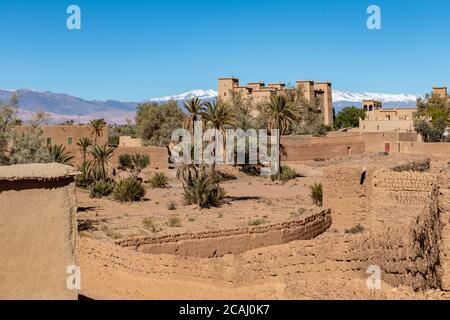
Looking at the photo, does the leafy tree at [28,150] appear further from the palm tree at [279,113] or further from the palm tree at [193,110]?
the palm tree at [279,113]

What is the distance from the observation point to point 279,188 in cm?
3409

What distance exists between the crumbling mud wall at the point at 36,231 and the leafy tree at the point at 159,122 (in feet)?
146

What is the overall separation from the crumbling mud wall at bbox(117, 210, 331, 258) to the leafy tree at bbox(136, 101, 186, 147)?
3673 cm

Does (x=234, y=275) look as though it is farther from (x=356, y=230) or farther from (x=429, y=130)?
(x=429, y=130)

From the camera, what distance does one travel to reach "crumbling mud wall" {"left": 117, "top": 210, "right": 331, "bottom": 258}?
13750 mm

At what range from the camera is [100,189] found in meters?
29.2

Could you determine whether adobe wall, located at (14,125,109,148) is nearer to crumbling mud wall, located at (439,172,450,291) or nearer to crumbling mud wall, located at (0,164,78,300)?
crumbling mud wall, located at (0,164,78,300)

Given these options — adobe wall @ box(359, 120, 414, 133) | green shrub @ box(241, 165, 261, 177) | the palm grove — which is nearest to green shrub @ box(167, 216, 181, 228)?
the palm grove

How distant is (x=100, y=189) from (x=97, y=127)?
1115 cm

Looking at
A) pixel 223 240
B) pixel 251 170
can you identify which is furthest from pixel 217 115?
pixel 223 240

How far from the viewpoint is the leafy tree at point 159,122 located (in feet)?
174
